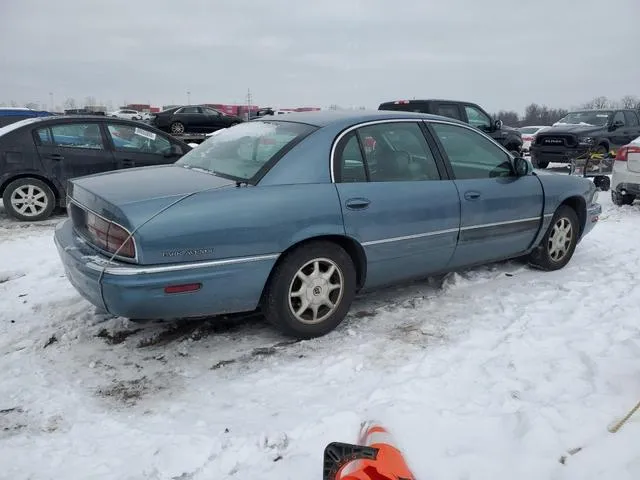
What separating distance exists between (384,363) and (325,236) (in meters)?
0.90

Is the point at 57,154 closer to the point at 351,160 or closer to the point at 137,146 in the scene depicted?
the point at 137,146

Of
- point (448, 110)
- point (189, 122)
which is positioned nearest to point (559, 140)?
point (448, 110)

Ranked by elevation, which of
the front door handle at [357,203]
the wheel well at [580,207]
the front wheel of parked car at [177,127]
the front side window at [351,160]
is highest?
the front wheel of parked car at [177,127]

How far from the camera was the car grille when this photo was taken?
1322cm

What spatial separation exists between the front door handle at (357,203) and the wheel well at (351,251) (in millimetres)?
213

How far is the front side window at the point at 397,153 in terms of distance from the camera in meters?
3.75

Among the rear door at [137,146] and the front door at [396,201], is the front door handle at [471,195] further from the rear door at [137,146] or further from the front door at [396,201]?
the rear door at [137,146]

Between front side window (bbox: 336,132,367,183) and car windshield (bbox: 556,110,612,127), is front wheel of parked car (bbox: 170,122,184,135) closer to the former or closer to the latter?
car windshield (bbox: 556,110,612,127)

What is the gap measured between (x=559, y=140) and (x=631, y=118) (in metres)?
3.33

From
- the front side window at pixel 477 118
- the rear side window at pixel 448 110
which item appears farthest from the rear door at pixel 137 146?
the front side window at pixel 477 118

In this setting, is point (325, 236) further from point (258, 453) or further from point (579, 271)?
point (579, 271)

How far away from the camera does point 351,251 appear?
364 cm

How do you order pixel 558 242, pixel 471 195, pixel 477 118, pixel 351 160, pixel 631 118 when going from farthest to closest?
pixel 631 118 → pixel 477 118 → pixel 558 242 → pixel 471 195 → pixel 351 160

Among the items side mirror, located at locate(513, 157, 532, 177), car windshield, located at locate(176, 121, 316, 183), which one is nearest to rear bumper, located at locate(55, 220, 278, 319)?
car windshield, located at locate(176, 121, 316, 183)
